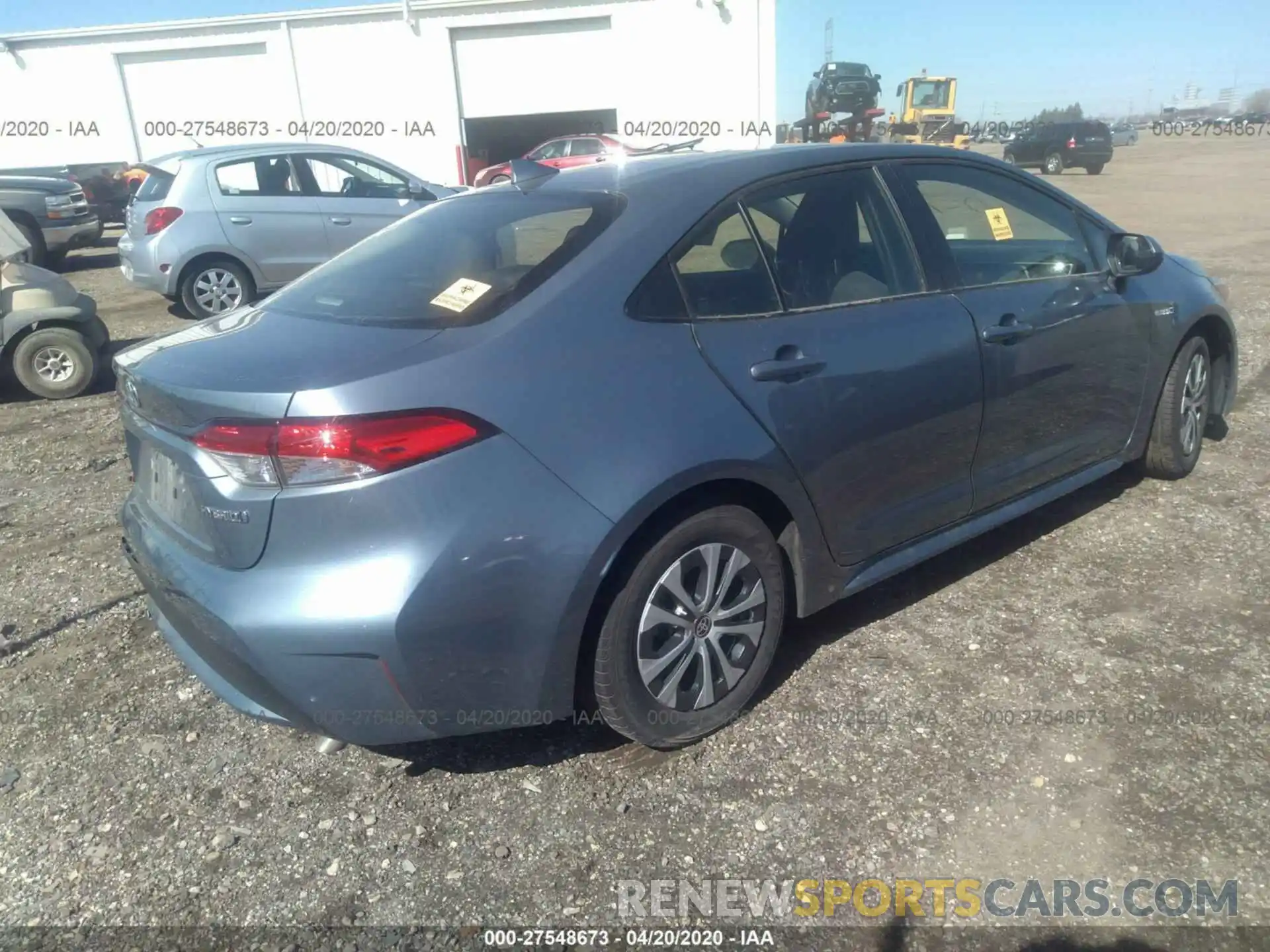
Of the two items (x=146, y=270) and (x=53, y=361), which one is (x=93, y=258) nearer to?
(x=146, y=270)

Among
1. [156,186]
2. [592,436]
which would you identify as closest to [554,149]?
[156,186]

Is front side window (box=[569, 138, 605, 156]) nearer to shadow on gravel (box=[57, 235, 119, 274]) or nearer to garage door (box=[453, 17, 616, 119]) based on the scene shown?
garage door (box=[453, 17, 616, 119])

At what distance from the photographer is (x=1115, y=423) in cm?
405

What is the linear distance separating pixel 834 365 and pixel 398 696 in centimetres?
156

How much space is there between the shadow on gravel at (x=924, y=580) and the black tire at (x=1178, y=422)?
201 millimetres

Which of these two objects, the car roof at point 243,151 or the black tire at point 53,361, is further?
the car roof at point 243,151

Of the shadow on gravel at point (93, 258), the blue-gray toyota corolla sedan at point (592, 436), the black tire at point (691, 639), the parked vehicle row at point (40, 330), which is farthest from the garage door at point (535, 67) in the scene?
the black tire at point (691, 639)

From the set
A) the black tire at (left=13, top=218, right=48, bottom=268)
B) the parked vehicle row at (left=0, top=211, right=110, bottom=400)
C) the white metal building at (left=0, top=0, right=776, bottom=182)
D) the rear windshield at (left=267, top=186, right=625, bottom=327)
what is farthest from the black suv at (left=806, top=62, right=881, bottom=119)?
the rear windshield at (left=267, top=186, right=625, bottom=327)

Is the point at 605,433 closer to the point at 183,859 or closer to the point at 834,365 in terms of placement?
→ the point at 834,365

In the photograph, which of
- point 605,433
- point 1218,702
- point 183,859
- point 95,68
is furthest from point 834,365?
point 95,68

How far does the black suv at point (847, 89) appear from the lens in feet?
100

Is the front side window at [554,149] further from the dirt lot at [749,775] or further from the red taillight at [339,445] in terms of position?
the red taillight at [339,445]

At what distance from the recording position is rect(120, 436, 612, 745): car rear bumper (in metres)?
2.25

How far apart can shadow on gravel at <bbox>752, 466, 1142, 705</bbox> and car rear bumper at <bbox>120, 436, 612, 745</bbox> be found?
1.01m
